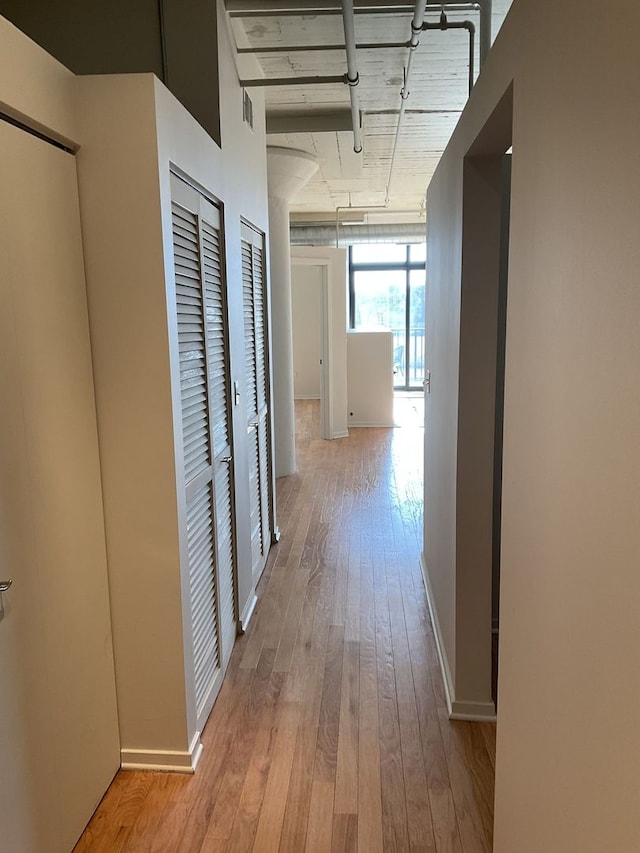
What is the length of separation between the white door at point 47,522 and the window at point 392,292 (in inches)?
361

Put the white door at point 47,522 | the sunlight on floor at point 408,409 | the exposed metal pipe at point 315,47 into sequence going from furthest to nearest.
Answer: the sunlight on floor at point 408,409 → the exposed metal pipe at point 315,47 → the white door at point 47,522

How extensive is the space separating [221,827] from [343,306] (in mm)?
6087

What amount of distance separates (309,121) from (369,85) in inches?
26.6

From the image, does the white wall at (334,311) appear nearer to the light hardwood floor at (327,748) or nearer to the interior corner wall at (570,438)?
the light hardwood floor at (327,748)

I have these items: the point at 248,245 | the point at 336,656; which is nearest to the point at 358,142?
the point at 248,245

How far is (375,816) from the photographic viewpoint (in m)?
1.94

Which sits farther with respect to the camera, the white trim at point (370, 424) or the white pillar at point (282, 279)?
the white trim at point (370, 424)

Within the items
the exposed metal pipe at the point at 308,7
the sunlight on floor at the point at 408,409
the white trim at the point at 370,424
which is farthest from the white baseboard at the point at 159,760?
the sunlight on floor at the point at 408,409

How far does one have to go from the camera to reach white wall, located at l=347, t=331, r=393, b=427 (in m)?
8.16

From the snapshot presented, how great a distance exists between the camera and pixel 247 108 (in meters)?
3.28

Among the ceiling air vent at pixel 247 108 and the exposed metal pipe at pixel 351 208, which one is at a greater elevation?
the exposed metal pipe at pixel 351 208

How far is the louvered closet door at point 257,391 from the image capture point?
335 centimetres

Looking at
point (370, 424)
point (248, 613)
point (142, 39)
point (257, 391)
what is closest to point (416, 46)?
point (142, 39)

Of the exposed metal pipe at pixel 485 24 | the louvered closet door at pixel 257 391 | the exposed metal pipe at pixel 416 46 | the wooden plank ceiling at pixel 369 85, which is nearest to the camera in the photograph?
the exposed metal pipe at pixel 485 24
